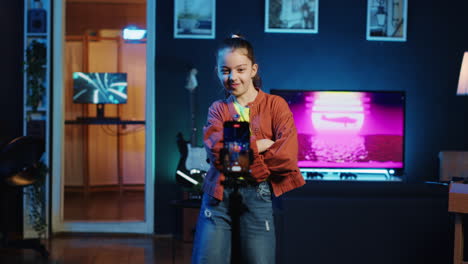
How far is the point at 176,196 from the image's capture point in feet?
15.6

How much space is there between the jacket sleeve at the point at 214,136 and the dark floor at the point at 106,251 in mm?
2154

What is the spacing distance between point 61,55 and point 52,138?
0.74 metres

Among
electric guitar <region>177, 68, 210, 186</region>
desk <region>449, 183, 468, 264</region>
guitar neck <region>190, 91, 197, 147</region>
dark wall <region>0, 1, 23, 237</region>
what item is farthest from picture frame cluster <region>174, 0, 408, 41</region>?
desk <region>449, 183, 468, 264</region>

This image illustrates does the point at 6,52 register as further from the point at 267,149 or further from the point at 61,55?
the point at 267,149

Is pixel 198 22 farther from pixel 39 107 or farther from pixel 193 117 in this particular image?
pixel 39 107

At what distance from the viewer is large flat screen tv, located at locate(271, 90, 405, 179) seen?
464 centimetres

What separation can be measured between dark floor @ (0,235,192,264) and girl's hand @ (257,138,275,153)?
2.24m

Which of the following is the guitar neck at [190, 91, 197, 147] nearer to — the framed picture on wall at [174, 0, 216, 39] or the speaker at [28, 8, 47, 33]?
the framed picture on wall at [174, 0, 216, 39]

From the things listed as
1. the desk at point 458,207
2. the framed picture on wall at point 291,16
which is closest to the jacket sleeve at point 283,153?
the desk at point 458,207

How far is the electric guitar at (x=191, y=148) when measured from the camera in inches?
176

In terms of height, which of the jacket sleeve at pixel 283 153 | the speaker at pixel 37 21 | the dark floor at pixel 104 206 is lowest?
the dark floor at pixel 104 206

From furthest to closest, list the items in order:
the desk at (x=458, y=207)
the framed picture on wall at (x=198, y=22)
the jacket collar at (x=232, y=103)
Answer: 1. the framed picture on wall at (x=198, y=22)
2. the desk at (x=458, y=207)
3. the jacket collar at (x=232, y=103)

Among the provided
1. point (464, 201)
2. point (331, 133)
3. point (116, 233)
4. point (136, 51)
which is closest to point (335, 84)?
point (331, 133)

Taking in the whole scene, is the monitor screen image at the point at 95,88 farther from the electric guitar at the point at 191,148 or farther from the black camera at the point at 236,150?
the black camera at the point at 236,150
